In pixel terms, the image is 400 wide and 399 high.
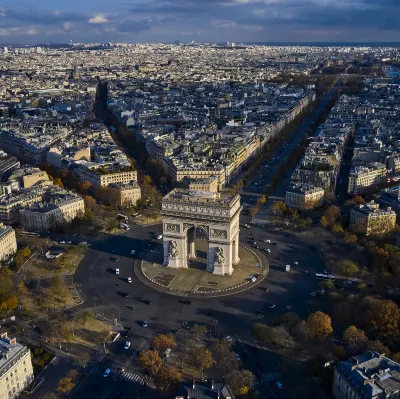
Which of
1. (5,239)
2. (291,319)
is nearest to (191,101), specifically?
(5,239)

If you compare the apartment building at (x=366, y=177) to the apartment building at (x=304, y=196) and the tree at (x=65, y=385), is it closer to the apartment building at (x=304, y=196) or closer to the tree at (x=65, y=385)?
the apartment building at (x=304, y=196)

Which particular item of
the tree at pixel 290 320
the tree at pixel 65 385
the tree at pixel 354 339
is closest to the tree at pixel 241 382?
the tree at pixel 290 320

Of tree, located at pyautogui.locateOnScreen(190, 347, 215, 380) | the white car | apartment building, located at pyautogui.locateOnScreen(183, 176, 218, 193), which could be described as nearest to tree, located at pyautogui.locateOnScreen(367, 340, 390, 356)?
tree, located at pyautogui.locateOnScreen(190, 347, 215, 380)

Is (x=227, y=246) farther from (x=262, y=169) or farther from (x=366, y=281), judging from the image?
(x=262, y=169)

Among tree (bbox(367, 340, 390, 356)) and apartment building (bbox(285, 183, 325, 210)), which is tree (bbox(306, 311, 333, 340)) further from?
apartment building (bbox(285, 183, 325, 210))

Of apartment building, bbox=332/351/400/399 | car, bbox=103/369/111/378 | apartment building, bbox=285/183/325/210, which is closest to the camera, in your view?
apartment building, bbox=332/351/400/399

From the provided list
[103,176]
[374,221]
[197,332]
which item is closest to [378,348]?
[197,332]
